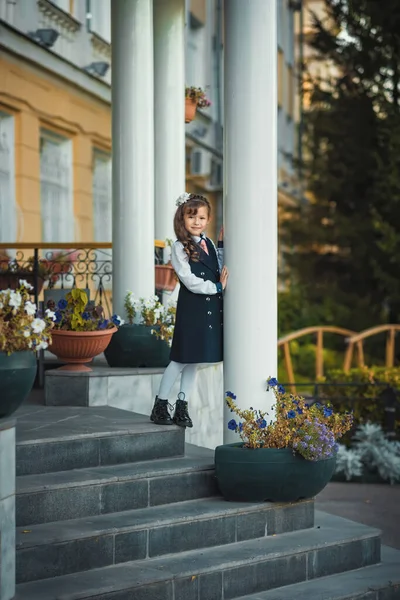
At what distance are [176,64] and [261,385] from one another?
5.37m

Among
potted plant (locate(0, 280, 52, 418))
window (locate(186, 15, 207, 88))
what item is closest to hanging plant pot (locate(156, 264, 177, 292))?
potted plant (locate(0, 280, 52, 418))

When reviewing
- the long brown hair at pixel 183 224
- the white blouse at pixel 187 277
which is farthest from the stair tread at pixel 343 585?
the long brown hair at pixel 183 224

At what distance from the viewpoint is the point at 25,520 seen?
6180 millimetres

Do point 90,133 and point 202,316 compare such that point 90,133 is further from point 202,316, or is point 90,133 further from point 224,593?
point 224,593

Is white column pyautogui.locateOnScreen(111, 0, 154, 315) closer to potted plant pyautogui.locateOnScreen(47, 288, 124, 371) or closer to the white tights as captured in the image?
potted plant pyautogui.locateOnScreen(47, 288, 124, 371)

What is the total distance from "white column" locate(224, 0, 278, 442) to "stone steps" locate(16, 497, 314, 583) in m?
0.65

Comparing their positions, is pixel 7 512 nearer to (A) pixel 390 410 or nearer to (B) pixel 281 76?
(A) pixel 390 410

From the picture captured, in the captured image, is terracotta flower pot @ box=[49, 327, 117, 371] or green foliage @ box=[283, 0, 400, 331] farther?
green foliage @ box=[283, 0, 400, 331]

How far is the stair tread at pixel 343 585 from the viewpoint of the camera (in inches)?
245

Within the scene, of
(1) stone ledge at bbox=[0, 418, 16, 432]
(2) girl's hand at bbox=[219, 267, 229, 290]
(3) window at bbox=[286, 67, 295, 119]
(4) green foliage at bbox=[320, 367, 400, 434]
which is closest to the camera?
(1) stone ledge at bbox=[0, 418, 16, 432]

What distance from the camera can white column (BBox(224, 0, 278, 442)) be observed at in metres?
7.16

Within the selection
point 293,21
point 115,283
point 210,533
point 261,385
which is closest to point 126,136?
point 115,283

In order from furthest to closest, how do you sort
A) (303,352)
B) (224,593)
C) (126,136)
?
(303,352) < (126,136) < (224,593)

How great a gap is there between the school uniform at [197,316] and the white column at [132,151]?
2653mm
